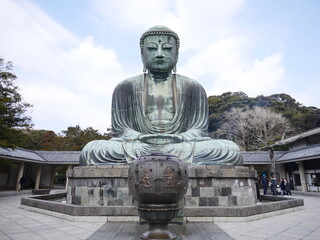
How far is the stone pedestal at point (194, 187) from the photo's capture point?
604cm

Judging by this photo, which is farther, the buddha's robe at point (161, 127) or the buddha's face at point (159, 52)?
the buddha's face at point (159, 52)

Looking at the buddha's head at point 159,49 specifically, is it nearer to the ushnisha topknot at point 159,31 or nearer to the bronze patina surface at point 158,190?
the ushnisha topknot at point 159,31

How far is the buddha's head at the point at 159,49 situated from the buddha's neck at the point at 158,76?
204mm

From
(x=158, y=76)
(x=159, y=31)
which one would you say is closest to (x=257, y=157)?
(x=158, y=76)

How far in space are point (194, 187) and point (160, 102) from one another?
339cm

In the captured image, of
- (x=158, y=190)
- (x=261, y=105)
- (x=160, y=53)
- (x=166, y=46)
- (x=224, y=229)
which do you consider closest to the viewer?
(x=158, y=190)

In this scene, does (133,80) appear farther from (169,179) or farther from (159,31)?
(169,179)

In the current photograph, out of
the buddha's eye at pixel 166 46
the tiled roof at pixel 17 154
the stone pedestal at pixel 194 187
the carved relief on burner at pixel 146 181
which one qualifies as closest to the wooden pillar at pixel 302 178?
the stone pedestal at pixel 194 187

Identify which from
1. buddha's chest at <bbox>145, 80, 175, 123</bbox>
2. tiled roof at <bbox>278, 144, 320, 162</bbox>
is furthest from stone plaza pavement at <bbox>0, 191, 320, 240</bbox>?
tiled roof at <bbox>278, 144, 320, 162</bbox>

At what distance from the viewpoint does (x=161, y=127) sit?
7969 millimetres

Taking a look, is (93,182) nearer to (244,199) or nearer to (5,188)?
(244,199)

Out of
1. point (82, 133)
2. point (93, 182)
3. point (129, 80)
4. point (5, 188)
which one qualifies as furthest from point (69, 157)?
point (93, 182)

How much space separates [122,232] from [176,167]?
1801 mm

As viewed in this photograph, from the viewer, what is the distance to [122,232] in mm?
4352
